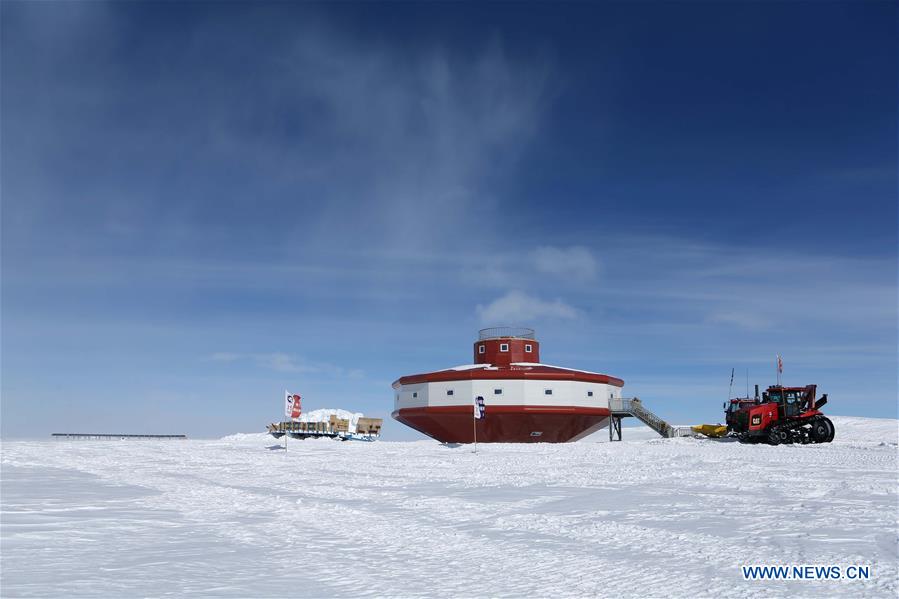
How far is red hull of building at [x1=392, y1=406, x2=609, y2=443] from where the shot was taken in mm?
40406

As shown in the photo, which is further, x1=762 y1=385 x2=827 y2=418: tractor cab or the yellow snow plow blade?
the yellow snow plow blade

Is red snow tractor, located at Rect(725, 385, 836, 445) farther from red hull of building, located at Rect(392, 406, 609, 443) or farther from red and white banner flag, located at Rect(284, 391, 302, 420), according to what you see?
red and white banner flag, located at Rect(284, 391, 302, 420)

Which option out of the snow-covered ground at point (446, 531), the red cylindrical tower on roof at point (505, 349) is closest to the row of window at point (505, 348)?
the red cylindrical tower on roof at point (505, 349)

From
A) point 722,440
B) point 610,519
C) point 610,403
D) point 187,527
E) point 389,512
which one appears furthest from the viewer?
point 610,403

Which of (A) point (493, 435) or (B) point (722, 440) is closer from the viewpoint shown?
(B) point (722, 440)

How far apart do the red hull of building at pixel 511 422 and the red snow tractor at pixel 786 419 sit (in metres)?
10.6

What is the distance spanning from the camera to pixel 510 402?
133 ft

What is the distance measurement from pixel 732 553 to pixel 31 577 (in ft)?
26.6

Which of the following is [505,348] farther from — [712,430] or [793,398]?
[793,398]

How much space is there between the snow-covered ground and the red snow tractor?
13.4 meters

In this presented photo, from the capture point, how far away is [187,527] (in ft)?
34.4

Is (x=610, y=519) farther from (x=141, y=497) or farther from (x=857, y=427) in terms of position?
(x=857, y=427)

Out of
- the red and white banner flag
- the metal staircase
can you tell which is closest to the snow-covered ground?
the red and white banner flag

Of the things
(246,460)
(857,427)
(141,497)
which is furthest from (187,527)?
(857,427)
